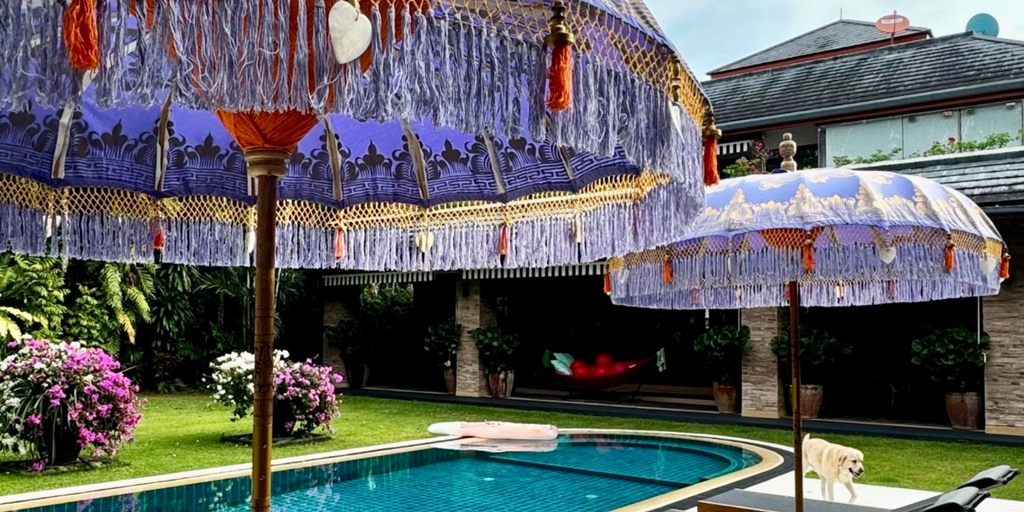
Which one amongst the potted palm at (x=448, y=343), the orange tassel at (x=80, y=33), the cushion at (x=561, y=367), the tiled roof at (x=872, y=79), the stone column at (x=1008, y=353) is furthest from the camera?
the potted palm at (x=448, y=343)

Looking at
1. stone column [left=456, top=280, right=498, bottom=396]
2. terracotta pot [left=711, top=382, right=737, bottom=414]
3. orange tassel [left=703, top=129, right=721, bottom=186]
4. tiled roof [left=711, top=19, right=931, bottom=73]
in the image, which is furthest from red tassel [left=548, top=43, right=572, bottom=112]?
tiled roof [left=711, top=19, right=931, bottom=73]

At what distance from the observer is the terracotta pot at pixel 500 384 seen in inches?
635

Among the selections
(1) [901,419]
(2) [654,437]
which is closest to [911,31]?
(1) [901,419]

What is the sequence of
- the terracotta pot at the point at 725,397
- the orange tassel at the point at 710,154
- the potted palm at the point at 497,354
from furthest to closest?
the potted palm at the point at 497,354 < the terracotta pot at the point at 725,397 < the orange tassel at the point at 710,154

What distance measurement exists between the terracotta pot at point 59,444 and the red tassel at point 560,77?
7.77 m

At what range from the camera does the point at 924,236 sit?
3660mm

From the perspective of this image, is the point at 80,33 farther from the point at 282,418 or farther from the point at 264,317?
the point at 282,418

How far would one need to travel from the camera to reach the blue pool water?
7.05m

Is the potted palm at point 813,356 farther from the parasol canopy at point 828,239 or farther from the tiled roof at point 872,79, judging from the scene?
the parasol canopy at point 828,239

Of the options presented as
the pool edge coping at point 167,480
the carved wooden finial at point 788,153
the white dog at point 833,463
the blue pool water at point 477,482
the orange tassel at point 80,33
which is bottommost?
the blue pool water at point 477,482

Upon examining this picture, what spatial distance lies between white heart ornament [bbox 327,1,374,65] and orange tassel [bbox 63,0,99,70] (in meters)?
0.36

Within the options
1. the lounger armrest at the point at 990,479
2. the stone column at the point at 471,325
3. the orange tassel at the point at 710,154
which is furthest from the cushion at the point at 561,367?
the orange tassel at the point at 710,154

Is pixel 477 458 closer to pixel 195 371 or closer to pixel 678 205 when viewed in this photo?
pixel 678 205

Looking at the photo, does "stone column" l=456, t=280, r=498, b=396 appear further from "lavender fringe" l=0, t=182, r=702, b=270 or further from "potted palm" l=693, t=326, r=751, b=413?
"lavender fringe" l=0, t=182, r=702, b=270
